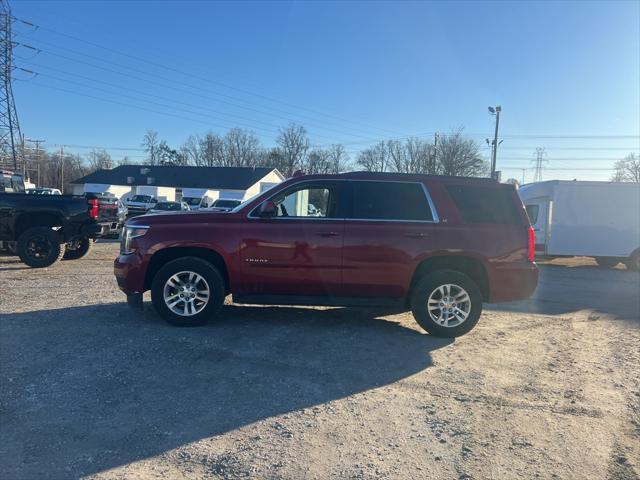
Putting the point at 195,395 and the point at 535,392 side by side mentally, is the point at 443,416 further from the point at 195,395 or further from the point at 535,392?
the point at 195,395

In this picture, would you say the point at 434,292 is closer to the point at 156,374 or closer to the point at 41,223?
the point at 156,374

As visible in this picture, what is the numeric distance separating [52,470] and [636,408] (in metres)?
→ 4.58

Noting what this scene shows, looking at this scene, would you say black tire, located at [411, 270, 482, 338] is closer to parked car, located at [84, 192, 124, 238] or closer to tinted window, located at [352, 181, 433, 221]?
tinted window, located at [352, 181, 433, 221]

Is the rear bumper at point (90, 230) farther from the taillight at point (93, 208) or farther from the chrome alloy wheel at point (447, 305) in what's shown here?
the chrome alloy wheel at point (447, 305)

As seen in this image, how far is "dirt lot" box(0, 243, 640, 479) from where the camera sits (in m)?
2.98

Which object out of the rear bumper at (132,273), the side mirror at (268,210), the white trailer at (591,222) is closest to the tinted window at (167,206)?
the white trailer at (591,222)

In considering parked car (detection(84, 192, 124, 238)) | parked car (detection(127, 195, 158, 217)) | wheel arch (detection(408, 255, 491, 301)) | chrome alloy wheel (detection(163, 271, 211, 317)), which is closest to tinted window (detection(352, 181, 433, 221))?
wheel arch (detection(408, 255, 491, 301))

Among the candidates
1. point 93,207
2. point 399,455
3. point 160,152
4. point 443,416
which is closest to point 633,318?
point 443,416

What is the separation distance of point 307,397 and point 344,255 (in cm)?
211

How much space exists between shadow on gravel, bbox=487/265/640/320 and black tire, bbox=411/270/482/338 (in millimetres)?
2391

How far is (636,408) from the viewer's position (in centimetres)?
399

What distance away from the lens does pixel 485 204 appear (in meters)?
5.88

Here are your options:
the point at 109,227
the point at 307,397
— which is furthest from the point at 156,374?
the point at 109,227

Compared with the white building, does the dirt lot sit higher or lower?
lower
